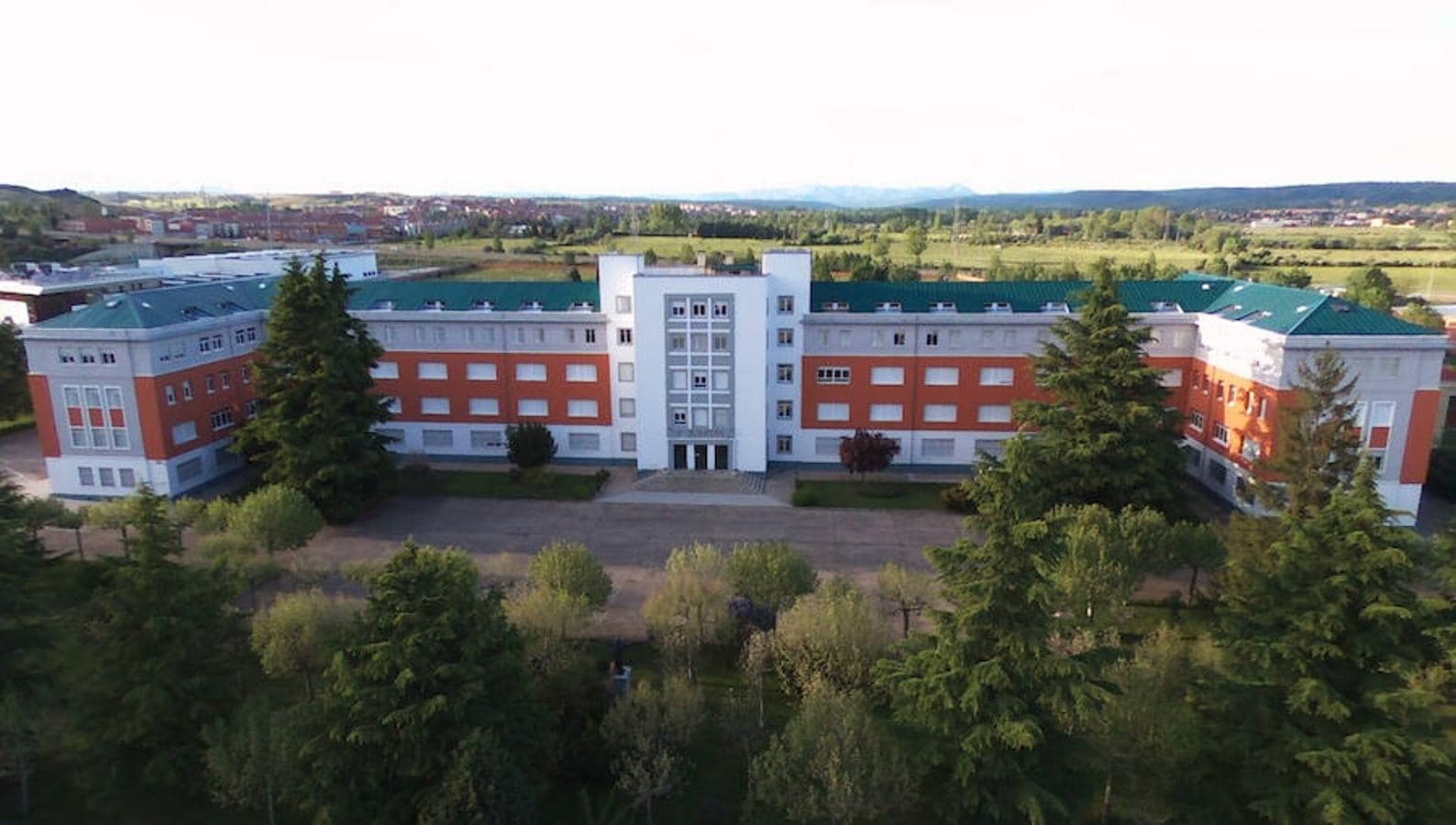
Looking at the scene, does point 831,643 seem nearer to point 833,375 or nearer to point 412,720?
point 412,720

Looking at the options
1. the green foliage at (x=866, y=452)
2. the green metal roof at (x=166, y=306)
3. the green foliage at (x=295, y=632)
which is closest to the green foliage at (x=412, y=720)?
the green foliage at (x=295, y=632)

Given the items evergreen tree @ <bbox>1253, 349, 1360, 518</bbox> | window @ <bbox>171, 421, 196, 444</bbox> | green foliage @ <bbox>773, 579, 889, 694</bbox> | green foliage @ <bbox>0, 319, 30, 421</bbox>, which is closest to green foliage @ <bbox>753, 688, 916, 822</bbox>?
green foliage @ <bbox>773, 579, 889, 694</bbox>

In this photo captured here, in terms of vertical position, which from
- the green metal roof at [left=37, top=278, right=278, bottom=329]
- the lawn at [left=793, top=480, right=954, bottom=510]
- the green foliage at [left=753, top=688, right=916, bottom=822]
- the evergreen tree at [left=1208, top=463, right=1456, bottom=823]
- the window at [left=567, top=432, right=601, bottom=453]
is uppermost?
the green metal roof at [left=37, top=278, right=278, bottom=329]

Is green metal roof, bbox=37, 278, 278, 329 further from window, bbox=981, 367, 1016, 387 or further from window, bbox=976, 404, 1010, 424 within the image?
window, bbox=976, 404, 1010, 424

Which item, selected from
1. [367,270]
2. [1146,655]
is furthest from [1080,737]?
[367,270]

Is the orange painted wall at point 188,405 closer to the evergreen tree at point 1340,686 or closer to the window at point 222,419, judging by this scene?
the window at point 222,419

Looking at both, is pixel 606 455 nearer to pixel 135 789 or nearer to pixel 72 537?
pixel 72 537

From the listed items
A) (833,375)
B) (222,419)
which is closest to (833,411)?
(833,375)
